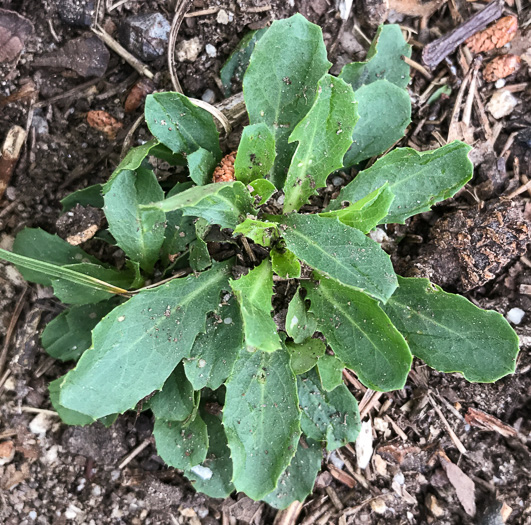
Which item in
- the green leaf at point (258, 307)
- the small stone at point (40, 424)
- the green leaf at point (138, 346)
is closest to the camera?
the green leaf at point (258, 307)

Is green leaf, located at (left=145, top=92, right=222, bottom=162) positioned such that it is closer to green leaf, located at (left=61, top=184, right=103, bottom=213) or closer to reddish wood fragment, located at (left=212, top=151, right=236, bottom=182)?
reddish wood fragment, located at (left=212, top=151, right=236, bottom=182)

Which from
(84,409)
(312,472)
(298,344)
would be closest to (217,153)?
(298,344)

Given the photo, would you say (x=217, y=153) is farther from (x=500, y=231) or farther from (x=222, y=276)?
(x=500, y=231)

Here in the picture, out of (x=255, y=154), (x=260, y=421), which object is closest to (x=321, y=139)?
(x=255, y=154)

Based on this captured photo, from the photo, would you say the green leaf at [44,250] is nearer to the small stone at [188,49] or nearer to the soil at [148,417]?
the soil at [148,417]

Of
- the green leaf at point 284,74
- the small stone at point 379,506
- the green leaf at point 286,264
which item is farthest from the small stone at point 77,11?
the small stone at point 379,506

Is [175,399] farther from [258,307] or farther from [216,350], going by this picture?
[258,307]
